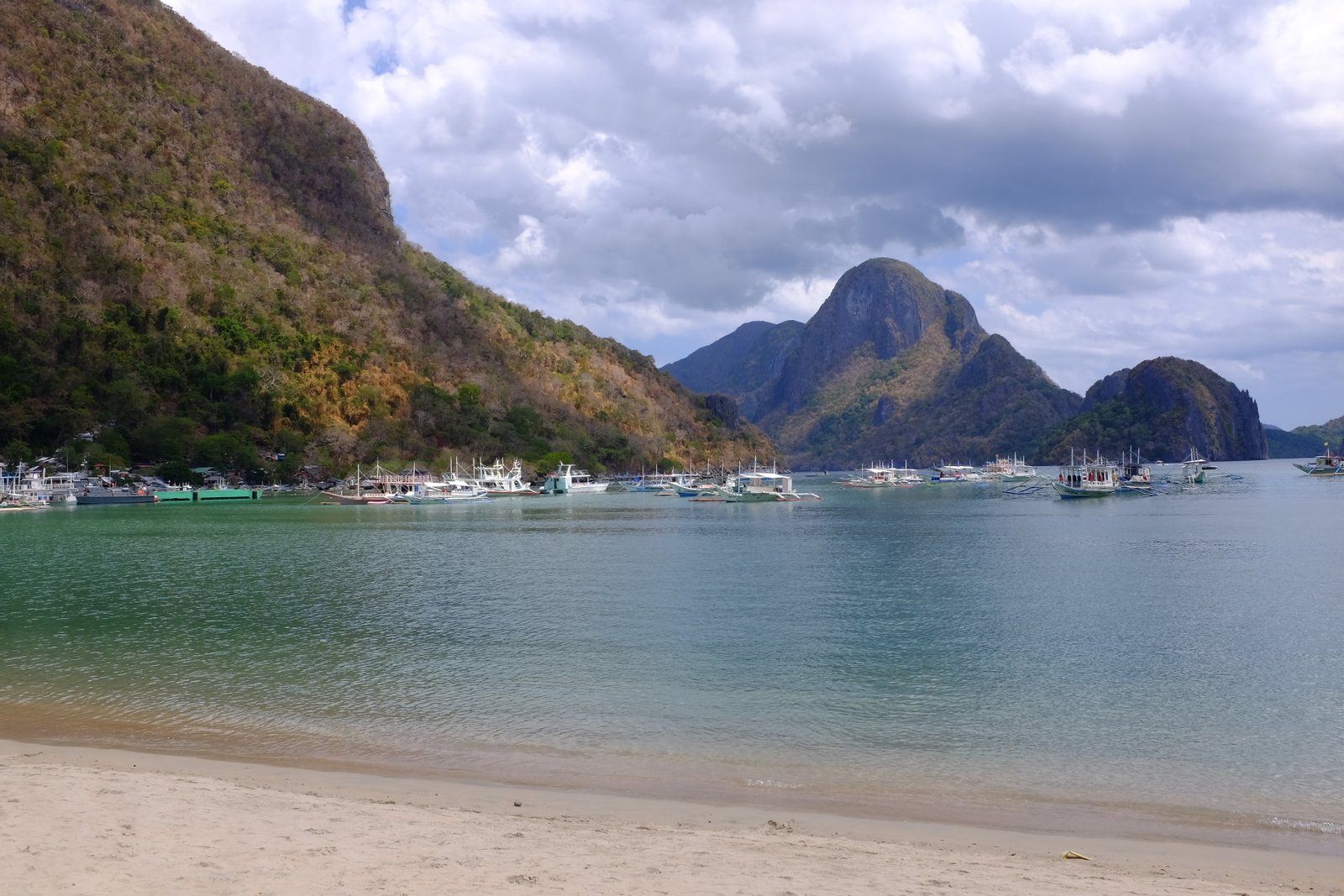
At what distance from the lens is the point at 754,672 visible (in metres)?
19.7

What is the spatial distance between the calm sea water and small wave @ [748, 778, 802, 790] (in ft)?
0.19

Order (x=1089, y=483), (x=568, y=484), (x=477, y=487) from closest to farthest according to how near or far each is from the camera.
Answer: (x=1089, y=483), (x=477, y=487), (x=568, y=484)

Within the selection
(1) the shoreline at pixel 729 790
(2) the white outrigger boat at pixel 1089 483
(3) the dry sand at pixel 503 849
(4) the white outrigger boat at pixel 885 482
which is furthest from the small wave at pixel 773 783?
(4) the white outrigger boat at pixel 885 482

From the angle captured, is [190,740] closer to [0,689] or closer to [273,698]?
[273,698]

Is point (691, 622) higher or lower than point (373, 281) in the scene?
lower

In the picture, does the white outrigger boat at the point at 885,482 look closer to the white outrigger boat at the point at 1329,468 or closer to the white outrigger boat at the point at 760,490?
the white outrigger boat at the point at 760,490

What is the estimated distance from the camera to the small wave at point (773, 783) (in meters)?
12.6

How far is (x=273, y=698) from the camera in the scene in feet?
57.2

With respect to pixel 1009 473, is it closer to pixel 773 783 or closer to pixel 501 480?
pixel 501 480

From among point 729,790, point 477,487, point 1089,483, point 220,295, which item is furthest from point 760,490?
point 729,790

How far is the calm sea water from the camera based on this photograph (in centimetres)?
1306

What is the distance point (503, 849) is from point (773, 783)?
15.4 ft

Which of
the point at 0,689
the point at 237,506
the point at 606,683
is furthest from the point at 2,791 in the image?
the point at 237,506

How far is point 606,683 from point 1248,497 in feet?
315
